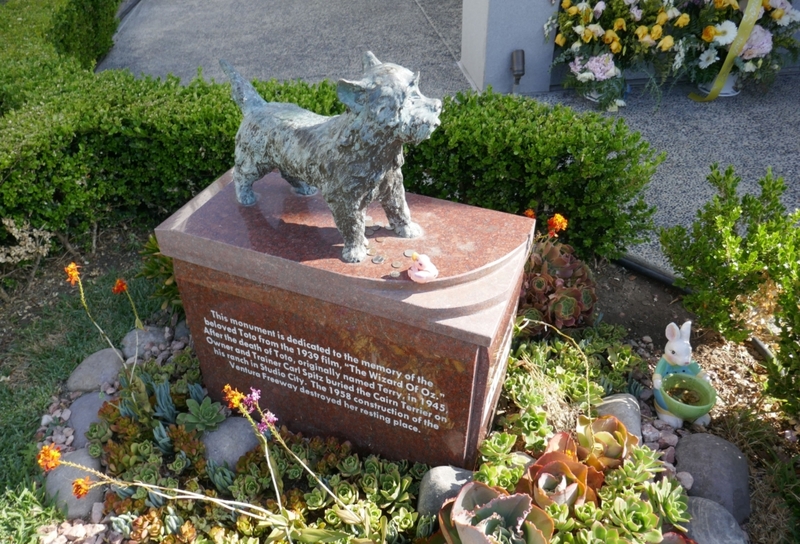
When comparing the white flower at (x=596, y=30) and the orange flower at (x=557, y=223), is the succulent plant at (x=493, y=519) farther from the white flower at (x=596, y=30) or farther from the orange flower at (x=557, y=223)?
the white flower at (x=596, y=30)

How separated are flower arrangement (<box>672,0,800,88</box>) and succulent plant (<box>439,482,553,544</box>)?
6.12 metres

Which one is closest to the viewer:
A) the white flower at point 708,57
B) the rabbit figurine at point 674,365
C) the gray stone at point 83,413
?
the rabbit figurine at point 674,365

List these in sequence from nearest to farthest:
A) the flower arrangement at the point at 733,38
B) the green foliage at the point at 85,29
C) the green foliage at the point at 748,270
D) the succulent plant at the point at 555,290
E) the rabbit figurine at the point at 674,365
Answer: the green foliage at the point at 748,270 → the rabbit figurine at the point at 674,365 → the succulent plant at the point at 555,290 → the flower arrangement at the point at 733,38 → the green foliage at the point at 85,29

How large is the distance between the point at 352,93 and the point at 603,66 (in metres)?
5.41

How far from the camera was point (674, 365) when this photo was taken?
3.74 m

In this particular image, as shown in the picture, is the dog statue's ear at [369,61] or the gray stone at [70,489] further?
the gray stone at [70,489]

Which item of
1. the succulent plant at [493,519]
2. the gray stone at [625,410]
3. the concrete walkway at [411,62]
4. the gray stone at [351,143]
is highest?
the gray stone at [351,143]

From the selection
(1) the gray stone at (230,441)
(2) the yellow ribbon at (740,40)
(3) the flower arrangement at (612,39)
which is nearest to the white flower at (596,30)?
(3) the flower arrangement at (612,39)

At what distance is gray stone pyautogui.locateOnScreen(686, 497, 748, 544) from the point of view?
307cm

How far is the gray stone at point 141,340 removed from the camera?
440 centimetres

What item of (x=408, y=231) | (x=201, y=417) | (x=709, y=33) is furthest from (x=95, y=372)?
(x=709, y=33)

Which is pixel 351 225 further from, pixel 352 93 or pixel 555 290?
pixel 555 290

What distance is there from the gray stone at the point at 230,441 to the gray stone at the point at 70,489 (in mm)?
662

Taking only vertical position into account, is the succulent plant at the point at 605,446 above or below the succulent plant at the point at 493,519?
below
